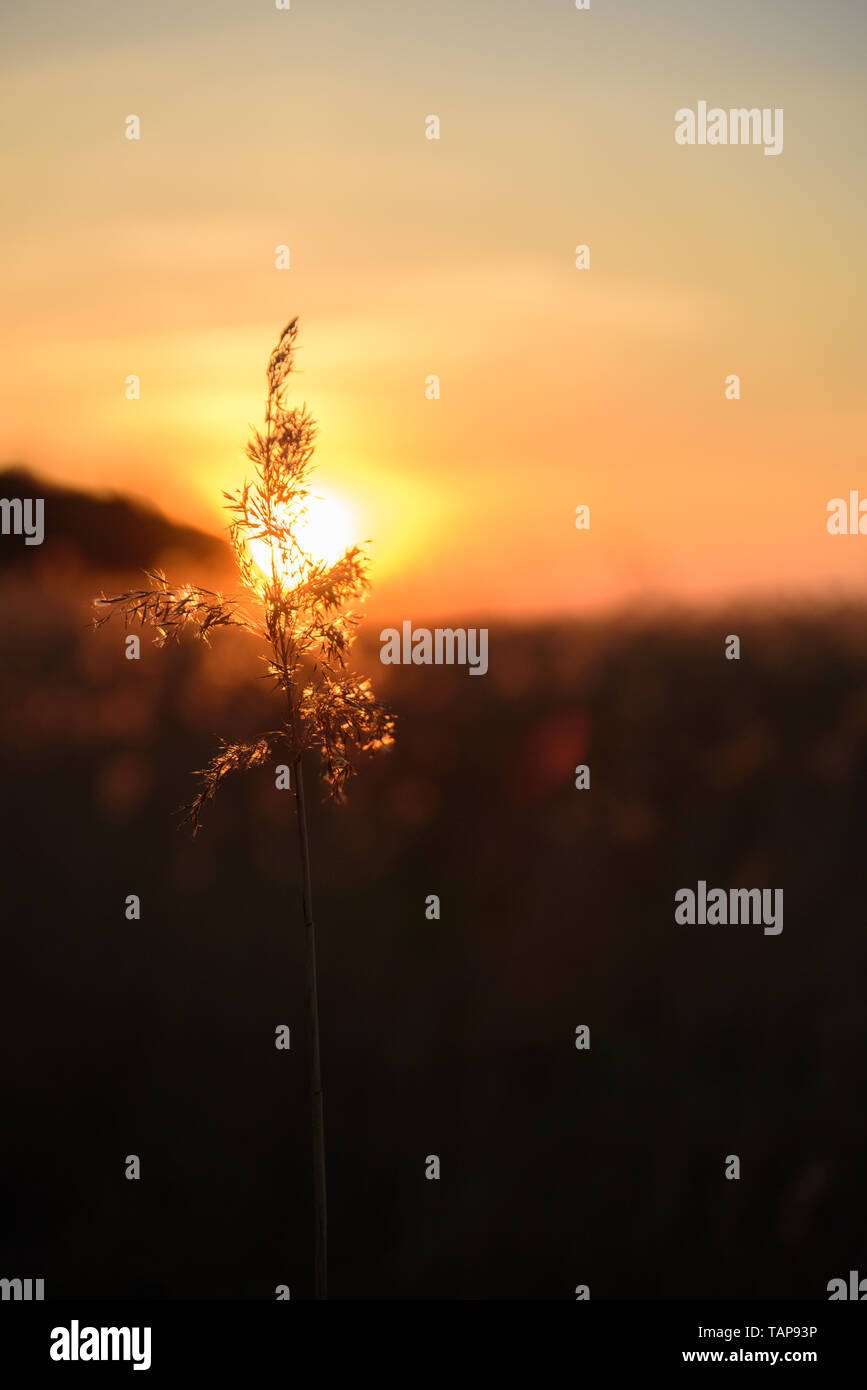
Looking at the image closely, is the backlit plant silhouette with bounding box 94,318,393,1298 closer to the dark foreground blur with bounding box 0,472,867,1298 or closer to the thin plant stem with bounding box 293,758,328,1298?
the thin plant stem with bounding box 293,758,328,1298

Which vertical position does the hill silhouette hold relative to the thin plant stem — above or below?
above

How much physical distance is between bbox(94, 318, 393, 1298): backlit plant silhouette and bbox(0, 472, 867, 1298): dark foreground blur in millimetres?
2225

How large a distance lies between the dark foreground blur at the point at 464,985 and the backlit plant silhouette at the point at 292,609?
2.23 meters

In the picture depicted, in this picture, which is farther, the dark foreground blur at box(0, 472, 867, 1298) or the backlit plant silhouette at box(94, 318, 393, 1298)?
the dark foreground blur at box(0, 472, 867, 1298)

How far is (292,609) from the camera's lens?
19.5 feet

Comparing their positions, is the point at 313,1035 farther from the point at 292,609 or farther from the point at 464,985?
the point at 464,985

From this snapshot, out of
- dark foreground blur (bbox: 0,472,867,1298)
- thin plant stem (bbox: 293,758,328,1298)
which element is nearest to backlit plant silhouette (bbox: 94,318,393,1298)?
thin plant stem (bbox: 293,758,328,1298)

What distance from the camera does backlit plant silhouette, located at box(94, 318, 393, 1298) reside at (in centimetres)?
593

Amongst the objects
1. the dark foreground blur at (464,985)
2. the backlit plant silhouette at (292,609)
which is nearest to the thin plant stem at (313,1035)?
the backlit plant silhouette at (292,609)

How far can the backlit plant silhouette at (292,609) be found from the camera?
5.93 metres

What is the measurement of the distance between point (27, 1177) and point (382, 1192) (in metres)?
3.13

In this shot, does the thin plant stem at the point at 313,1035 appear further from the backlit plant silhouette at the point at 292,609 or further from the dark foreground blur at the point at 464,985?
the dark foreground blur at the point at 464,985

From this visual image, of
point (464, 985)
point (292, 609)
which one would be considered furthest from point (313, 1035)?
point (464, 985)

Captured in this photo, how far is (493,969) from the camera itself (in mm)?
11398
